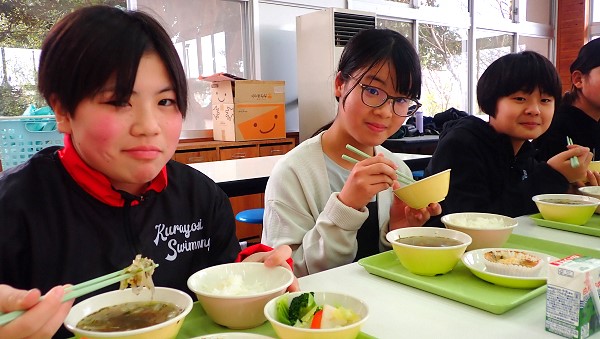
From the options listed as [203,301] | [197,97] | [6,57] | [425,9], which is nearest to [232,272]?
[203,301]

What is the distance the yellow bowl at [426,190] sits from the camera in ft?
3.89

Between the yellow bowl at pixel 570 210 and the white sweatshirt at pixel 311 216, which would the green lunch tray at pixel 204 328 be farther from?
the yellow bowl at pixel 570 210

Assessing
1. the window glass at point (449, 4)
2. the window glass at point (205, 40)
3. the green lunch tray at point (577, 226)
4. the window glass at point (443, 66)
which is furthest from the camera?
the window glass at point (443, 66)

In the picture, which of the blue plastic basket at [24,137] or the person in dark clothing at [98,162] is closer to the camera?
the person in dark clothing at [98,162]

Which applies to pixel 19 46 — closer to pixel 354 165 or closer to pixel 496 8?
pixel 354 165

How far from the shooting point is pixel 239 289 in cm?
87

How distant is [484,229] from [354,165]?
1.57 feet

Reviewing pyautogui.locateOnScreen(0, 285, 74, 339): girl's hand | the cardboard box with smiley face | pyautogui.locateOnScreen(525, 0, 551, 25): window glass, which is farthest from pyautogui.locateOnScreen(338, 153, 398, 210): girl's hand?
pyautogui.locateOnScreen(525, 0, 551, 25): window glass

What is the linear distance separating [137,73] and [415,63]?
951mm

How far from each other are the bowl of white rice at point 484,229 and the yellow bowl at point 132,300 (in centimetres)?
78

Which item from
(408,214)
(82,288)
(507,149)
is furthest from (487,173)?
(82,288)

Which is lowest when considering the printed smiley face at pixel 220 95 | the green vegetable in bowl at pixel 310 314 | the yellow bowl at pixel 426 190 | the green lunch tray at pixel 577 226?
the green lunch tray at pixel 577 226

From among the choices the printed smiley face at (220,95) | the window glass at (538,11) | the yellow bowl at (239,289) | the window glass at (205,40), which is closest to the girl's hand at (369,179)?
the yellow bowl at (239,289)

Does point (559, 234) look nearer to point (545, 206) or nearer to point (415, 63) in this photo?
point (545, 206)
